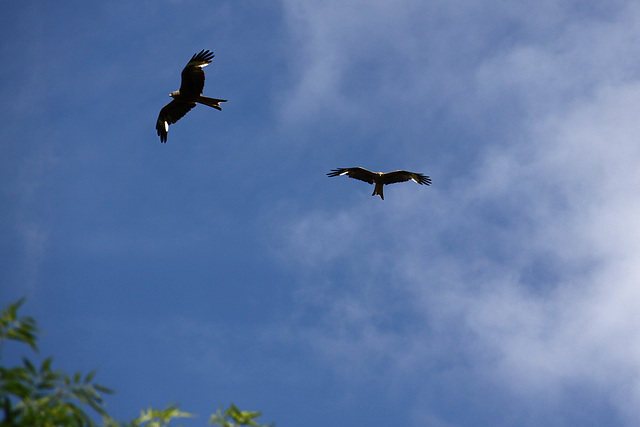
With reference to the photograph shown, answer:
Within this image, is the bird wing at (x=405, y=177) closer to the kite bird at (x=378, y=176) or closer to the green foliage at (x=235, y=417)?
the kite bird at (x=378, y=176)

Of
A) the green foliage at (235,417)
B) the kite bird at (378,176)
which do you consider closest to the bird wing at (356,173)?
the kite bird at (378,176)

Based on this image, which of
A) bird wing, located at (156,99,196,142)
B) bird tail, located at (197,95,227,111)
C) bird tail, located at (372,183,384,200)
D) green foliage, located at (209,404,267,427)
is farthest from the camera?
bird tail, located at (372,183,384,200)

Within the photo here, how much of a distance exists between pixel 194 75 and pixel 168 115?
7.52ft

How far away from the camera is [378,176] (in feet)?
80.9

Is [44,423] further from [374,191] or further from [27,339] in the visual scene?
[374,191]

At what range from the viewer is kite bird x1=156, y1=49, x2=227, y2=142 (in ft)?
67.6

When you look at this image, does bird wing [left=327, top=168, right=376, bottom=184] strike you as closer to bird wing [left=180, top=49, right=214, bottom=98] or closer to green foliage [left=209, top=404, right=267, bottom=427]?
bird wing [left=180, top=49, right=214, bottom=98]

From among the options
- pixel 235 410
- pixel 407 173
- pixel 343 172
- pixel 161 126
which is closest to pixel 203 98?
pixel 161 126

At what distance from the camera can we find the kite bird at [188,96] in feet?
67.6

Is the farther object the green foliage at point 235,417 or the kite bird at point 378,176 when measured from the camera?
the kite bird at point 378,176

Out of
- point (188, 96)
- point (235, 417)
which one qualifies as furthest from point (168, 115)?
point (235, 417)

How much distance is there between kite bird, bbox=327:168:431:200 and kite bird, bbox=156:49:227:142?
6710 mm

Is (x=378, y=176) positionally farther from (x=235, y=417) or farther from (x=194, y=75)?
(x=235, y=417)

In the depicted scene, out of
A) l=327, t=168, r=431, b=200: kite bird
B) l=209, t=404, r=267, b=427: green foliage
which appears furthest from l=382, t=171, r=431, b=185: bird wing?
l=209, t=404, r=267, b=427: green foliage
